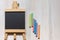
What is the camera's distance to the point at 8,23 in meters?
3.23

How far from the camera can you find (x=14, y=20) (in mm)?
3250

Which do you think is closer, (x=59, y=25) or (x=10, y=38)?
(x=59, y=25)

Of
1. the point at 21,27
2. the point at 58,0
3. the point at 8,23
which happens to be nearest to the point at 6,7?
the point at 8,23

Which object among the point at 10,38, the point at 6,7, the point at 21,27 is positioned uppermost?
the point at 6,7

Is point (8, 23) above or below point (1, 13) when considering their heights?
below

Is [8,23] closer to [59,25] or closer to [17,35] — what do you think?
[17,35]

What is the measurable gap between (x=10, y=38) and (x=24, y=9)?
75cm

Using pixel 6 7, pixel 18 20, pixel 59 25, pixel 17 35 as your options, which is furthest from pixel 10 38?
pixel 59 25

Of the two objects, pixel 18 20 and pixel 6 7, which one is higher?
pixel 6 7

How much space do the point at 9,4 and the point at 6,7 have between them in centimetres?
10

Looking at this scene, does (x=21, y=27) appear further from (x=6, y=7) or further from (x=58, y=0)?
(x=58, y=0)

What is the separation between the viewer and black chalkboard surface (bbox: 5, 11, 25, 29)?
321 cm

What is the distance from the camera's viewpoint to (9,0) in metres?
3.26

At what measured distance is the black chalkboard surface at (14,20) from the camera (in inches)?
126
